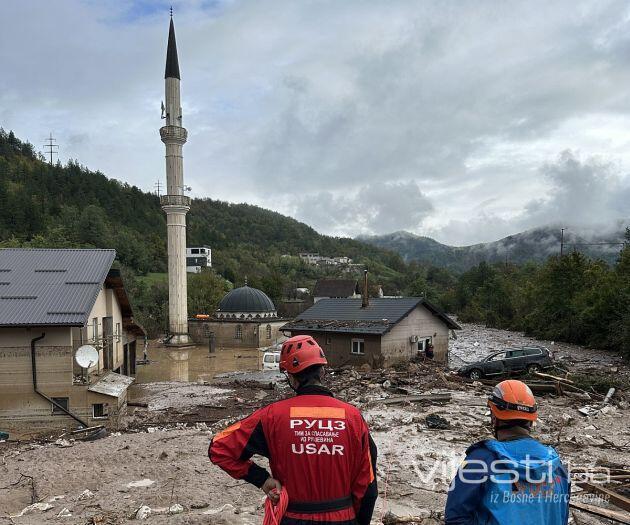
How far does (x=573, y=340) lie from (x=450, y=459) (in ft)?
131

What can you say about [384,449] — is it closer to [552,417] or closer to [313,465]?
[552,417]

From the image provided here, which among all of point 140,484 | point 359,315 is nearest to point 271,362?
point 359,315

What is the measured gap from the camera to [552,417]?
526 inches

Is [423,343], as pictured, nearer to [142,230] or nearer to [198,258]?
[198,258]

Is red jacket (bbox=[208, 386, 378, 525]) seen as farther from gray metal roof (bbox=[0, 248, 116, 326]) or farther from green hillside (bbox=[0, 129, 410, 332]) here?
green hillside (bbox=[0, 129, 410, 332])

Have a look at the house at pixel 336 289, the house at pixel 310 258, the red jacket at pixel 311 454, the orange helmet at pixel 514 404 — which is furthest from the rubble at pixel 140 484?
the house at pixel 310 258

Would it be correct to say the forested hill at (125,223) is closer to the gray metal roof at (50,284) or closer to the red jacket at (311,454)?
the gray metal roof at (50,284)

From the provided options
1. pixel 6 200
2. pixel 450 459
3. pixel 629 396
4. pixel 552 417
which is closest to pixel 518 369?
pixel 629 396

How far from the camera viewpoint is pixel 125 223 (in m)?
116

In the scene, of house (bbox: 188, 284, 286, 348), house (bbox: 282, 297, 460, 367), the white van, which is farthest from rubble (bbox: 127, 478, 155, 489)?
A: house (bbox: 188, 284, 286, 348)

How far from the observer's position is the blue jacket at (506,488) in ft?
9.13

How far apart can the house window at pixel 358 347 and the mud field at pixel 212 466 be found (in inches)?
195

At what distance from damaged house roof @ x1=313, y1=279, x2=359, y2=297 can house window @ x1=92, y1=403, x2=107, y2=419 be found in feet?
223

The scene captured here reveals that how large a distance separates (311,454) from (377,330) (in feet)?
67.4
